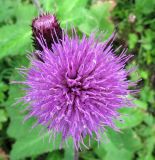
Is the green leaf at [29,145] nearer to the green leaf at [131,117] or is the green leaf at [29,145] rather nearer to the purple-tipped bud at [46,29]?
the green leaf at [131,117]

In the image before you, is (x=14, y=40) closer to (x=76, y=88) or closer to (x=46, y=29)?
(x=46, y=29)

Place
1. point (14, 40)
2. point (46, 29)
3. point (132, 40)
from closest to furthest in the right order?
point (46, 29)
point (14, 40)
point (132, 40)

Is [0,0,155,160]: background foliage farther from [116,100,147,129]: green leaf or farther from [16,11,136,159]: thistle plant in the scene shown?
[16,11,136,159]: thistle plant

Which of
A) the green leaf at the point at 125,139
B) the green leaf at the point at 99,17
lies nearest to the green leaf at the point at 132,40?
the green leaf at the point at 99,17

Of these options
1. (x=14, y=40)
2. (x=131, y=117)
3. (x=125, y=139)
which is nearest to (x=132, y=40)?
(x=131, y=117)

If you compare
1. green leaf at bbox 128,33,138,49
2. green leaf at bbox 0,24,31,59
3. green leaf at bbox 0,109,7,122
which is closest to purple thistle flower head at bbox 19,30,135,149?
green leaf at bbox 0,24,31,59

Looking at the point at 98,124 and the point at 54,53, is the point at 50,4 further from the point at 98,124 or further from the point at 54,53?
the point at 98,124

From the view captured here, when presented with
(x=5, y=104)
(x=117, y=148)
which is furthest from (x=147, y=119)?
(x=5, y=104)
